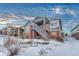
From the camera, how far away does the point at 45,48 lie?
1.11m

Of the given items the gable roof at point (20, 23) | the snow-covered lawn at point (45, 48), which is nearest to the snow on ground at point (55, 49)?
the snow-covered lawn at point (45, 48)

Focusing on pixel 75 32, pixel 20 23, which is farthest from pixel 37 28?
pixel 75 32

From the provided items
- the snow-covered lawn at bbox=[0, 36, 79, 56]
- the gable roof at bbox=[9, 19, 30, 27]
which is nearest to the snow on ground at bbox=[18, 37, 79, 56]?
the snow-covered lawn at bbox=[0, 36, 79, 56]

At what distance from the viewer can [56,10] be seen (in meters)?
1.14

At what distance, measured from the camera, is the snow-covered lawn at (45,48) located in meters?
1.11

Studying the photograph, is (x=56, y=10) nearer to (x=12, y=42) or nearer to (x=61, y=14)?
(x=61, y=14)

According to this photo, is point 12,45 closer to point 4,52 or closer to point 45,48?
point 4,52

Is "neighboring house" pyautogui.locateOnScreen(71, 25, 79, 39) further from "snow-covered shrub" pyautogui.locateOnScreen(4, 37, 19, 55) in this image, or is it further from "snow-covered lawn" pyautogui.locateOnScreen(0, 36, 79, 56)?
"snow-covered shrub" pyautogui.locateOnScreen(4, 37, 19, 55)

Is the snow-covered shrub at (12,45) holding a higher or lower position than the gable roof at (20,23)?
lower

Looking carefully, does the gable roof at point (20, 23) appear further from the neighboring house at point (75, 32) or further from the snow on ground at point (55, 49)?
the neighboring house at point (75, 32)

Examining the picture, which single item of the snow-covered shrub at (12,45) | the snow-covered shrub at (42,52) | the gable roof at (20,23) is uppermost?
the gable roof at (20,23)

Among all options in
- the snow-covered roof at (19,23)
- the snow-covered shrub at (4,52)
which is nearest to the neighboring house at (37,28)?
the snow-covered roof at (19,23)

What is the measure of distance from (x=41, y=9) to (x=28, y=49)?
0.30 m

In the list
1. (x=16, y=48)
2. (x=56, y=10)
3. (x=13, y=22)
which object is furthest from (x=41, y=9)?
(x=16, y=48)
